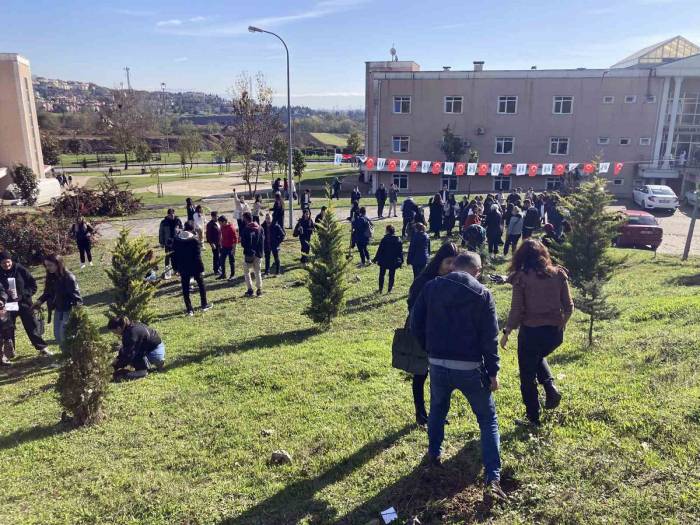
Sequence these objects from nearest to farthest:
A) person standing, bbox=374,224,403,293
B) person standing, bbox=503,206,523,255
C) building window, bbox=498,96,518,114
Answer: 1. person standing, bbox=374,224,403,293
2. person standing, bbox=503,206,523,255
3. building window, bbox=498,96,518,114

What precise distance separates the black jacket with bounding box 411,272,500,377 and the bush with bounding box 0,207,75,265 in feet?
55.1

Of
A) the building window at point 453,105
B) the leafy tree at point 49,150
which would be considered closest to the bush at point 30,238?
the building window at point 453,105

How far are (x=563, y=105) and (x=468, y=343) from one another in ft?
120

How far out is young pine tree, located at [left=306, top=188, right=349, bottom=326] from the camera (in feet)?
31.0

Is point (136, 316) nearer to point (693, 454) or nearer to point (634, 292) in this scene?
point (693, 454)

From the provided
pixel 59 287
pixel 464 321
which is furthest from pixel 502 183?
pixel 464 321

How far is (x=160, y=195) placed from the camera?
33.5 m

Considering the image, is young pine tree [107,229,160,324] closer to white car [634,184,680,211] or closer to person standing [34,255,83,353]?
person standing [34,255,83,353]

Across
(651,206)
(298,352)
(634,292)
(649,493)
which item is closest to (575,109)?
(651,206)

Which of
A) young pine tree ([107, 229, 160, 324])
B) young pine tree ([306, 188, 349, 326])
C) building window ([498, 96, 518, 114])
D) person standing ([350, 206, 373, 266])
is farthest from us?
building window ([498, 96, 518, 114])

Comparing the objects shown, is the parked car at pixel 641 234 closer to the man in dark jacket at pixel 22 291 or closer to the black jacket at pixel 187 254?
the black jacket at pixel 187 254

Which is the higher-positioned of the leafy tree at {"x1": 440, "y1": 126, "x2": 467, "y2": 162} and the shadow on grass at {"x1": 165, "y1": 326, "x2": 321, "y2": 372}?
the leafy tree at {"x1": 440, "y1": 126, "x2": 467, "y2": 162}

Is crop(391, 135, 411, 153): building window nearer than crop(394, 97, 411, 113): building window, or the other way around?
crop(394, 97, 411, 113): building window

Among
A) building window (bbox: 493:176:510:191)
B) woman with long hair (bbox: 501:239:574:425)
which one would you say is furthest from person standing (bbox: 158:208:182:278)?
building window (bbox: 493:176:510:191)
